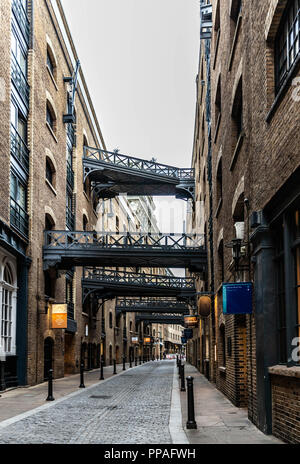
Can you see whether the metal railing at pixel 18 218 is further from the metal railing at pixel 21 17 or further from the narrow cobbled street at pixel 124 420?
the metal railing at pixel 21 17

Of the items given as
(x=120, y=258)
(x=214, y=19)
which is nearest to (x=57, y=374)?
(x=120, y=258)

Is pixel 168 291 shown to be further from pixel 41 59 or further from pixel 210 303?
pixel 41 59

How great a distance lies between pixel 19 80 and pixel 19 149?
237cm

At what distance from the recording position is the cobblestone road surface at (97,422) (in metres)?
9.28

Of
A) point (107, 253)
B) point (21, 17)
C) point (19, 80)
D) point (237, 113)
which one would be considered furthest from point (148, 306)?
point (237, 113)

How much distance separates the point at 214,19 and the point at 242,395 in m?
12.3

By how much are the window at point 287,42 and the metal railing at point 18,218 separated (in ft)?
39.3

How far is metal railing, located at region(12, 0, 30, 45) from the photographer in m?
20.2

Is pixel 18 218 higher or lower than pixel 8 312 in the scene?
higher

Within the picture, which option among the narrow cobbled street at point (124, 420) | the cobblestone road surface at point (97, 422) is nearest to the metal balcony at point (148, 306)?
the narrow cobbled street at point (124, 420)

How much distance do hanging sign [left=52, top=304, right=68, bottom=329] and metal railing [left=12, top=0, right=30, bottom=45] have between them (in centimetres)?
999

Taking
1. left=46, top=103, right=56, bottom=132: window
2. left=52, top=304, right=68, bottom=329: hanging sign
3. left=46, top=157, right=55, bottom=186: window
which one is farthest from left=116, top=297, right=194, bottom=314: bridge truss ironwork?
left=52, top=304, right=68, bottom=329: hanging sign

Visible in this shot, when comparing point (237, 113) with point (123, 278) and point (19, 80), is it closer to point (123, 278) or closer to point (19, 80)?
point (19, 80)

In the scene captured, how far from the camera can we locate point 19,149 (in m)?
20.4
